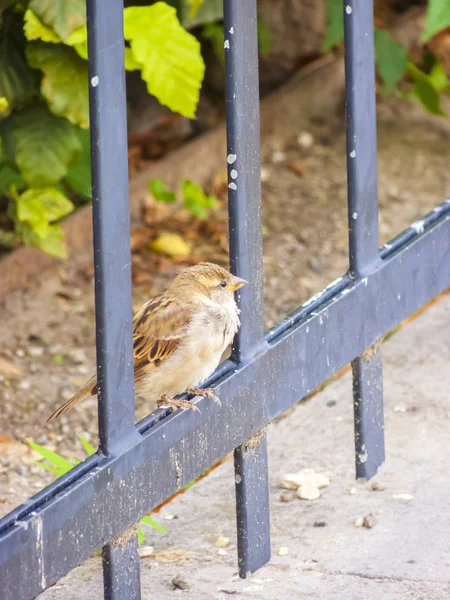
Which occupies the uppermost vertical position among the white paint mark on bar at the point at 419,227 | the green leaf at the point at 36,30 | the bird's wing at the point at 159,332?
the green leaf at the point at 36,30

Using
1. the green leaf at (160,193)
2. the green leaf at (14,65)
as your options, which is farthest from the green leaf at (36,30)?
the green leaf at (160,193)

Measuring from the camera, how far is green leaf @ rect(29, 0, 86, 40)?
339 cm

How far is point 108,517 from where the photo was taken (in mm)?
2412

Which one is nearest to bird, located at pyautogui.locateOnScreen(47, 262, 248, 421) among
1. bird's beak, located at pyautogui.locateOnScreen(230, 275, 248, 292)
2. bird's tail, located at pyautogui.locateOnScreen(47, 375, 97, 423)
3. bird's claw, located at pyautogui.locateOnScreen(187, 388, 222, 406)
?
bird's tail, located at pyautogui.locateOnScreen(47, 375, 97, 423)

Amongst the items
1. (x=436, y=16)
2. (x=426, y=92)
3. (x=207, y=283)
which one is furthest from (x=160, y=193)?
(x=207, y=283)

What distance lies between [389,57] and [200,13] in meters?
1.23

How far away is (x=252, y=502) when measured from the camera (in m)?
2.79

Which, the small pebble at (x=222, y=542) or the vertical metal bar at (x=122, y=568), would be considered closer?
the vertical metal bar at (x=122, y=568)

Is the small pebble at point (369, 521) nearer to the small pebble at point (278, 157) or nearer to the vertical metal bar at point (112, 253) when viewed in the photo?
the vertical metal bar at point (112, 253)

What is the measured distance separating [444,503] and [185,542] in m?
0.77

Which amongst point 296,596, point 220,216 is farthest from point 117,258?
point 220,216

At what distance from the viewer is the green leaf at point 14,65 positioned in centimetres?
377

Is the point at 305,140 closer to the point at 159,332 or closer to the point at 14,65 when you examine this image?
the point at 14,65

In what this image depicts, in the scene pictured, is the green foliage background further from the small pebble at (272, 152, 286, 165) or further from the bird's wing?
the small pebble at (272, 152, 286, 165)
